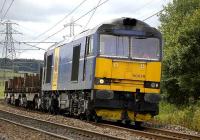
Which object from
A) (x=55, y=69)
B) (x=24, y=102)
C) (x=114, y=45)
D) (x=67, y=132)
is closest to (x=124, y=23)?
(x=114, y=45)

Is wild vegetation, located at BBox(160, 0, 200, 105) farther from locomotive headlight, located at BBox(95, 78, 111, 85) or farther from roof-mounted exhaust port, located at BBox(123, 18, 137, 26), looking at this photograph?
locomotive headlight, located at BBox(95, 78, 111, 85)

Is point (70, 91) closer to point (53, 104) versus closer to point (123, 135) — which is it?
point (53, 104)

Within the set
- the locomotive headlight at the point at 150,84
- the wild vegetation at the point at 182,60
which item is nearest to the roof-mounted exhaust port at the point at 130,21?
the locomotive headlight at the point at 150,84

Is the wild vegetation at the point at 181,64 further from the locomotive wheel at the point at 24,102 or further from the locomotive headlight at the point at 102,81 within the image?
the locomotive wheel at the point at 24,102

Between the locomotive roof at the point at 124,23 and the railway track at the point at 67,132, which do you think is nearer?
the railway track at the point at 67,132

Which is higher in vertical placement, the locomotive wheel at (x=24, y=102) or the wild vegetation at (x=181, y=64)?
the wild vegetation at (x=181, y=64)

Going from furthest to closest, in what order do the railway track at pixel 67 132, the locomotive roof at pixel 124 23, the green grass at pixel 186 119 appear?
the green grass at pixel 186 119 → the locomotive roof at pixel 124 23 → the railway track at pixel 67 132

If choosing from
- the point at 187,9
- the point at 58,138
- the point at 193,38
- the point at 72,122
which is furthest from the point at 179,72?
the point at 58,138

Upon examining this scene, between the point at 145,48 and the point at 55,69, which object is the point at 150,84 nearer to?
the point at 145,48

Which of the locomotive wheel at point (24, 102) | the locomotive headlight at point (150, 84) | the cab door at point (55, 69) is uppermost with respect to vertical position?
the cab door at point (55, 69)

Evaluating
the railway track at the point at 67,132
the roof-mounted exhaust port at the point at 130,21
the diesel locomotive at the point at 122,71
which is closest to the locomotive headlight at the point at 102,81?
the diesel locomotive at the point at 122,71

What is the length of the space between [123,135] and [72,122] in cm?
483

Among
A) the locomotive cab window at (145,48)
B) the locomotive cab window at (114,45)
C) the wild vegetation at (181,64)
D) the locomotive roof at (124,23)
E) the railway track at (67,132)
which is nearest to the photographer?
the railway track at (67,132)

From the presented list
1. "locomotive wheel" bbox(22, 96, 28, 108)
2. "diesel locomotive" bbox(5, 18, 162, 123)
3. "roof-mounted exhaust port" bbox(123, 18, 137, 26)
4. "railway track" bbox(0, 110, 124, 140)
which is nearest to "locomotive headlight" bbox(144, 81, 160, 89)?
"diesel locomotive" bbox(5, 18, 162, 123)
